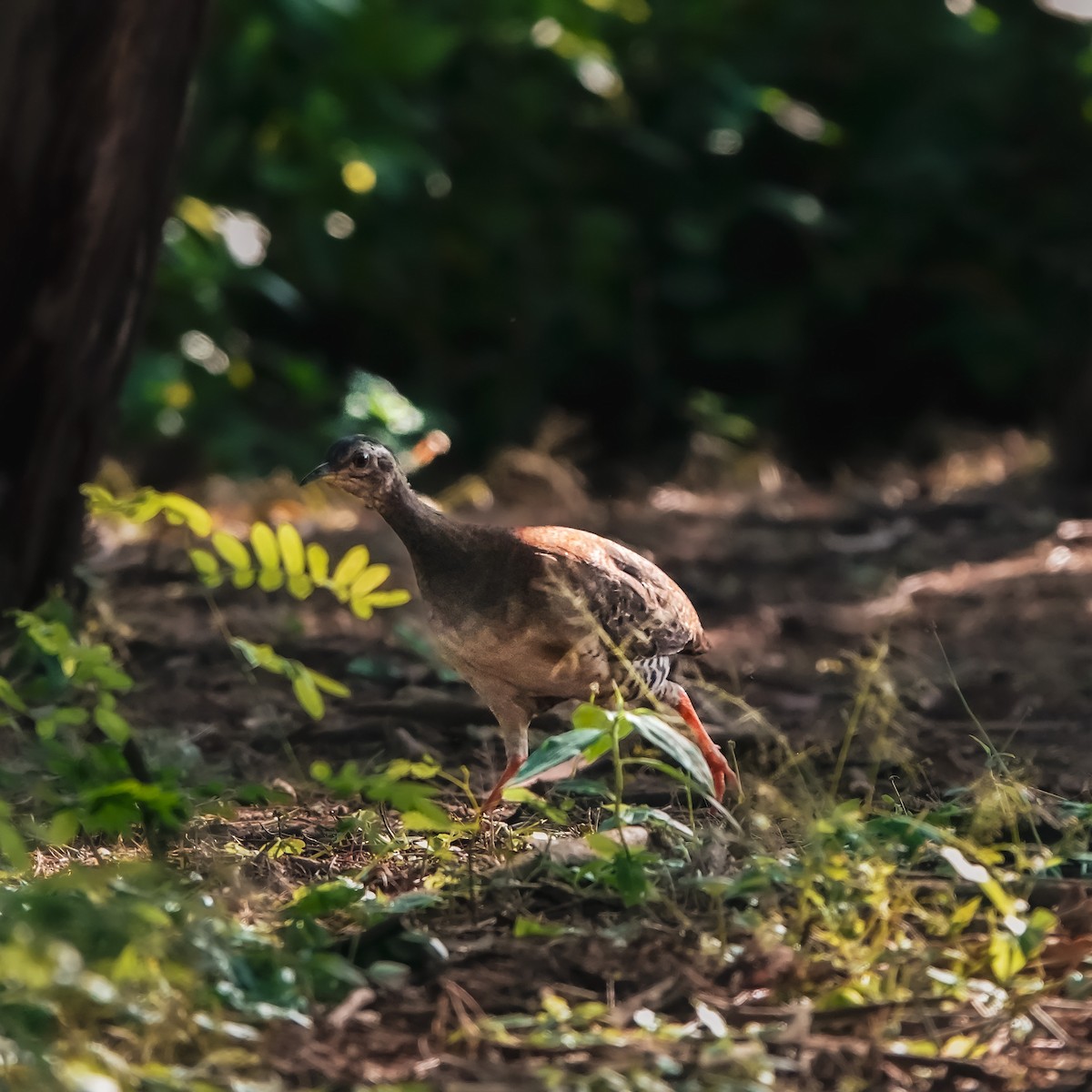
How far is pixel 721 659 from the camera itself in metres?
5.82

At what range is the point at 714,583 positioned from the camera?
23.1ft

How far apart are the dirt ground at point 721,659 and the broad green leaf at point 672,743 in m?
0.32

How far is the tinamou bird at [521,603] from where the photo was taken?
3.86 m

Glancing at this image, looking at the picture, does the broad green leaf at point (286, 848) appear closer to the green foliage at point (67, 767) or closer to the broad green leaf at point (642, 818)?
the green foliage at point (67, 767)

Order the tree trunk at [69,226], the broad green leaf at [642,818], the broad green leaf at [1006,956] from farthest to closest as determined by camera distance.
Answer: the tree trunk at [69,226]
the broad green leaf at [642,818]
the broad green leaf at [1006,956]

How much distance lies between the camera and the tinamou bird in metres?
3.86

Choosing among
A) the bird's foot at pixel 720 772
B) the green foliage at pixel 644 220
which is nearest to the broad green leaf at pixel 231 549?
the bird's foot at pixel 720 772

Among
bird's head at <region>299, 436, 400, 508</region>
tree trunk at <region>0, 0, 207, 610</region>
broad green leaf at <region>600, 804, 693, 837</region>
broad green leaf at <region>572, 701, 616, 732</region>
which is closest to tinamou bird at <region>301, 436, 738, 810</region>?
bird's head at <region>299, 436, 400, 508</region>

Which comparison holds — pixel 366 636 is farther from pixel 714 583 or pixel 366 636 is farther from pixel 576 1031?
pixel 576 1031

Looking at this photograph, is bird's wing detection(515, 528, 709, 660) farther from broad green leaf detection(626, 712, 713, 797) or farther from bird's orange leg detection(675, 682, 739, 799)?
broad green leaf detection(626, 712, 713, 797)

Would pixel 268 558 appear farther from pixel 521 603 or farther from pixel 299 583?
pixel 521 603

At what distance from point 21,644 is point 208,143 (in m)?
4.61

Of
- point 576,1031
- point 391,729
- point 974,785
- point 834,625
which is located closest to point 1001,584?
point 834,625

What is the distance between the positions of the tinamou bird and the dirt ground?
0.76 feet
